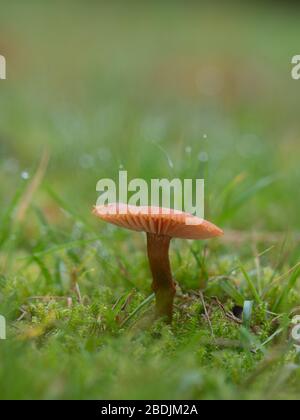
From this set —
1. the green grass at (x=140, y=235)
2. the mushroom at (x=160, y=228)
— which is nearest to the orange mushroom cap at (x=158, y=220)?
the mushroom at (x=160, y=228)

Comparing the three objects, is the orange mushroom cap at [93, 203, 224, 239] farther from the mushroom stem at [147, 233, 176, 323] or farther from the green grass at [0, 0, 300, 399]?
the green grass at [0, 0, 300, 399]

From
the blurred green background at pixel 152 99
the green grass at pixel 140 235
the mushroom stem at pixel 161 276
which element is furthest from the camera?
the blurred green background at pixel 152 99

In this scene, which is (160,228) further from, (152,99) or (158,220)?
(152,99)

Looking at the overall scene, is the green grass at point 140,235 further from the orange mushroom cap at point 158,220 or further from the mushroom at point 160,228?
the orange mushroom cap at point 158,220

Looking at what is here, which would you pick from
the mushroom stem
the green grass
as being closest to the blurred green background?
the green grass

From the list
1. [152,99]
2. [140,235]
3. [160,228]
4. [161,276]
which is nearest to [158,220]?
[160,228]

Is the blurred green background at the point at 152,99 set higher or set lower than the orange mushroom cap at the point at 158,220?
higher

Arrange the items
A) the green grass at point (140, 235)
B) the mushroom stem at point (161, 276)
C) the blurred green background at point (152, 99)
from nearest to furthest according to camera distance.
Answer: the green grass at point (140, 235) → the mushroom stem at point (161, 276) → the blurred green background at point (152, 99)
